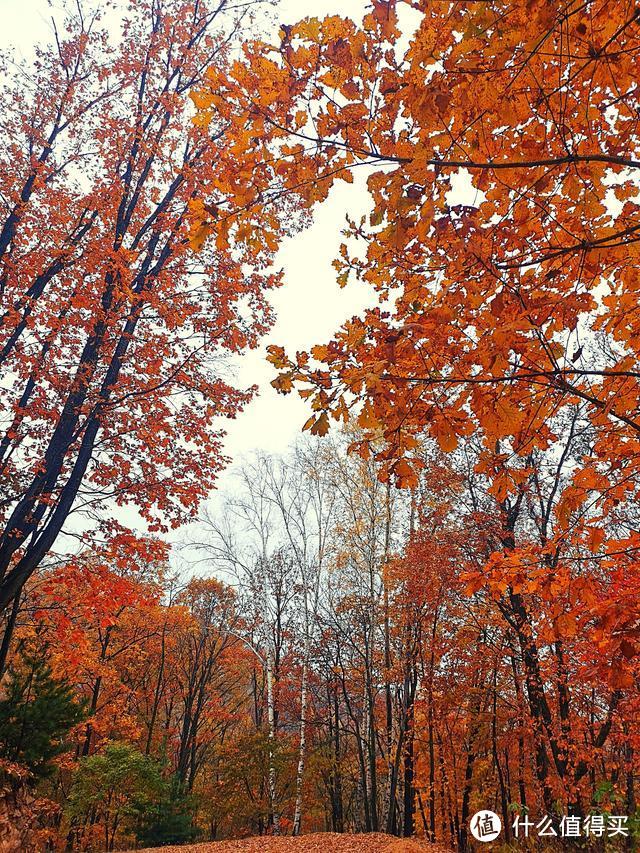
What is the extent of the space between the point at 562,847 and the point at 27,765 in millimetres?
9462

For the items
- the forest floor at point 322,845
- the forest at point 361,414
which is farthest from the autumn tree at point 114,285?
the forest floor at point 322,845

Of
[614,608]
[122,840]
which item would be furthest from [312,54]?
[122,840]

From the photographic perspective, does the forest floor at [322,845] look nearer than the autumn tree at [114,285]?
No

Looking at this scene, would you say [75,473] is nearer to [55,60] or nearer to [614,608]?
[614,608]

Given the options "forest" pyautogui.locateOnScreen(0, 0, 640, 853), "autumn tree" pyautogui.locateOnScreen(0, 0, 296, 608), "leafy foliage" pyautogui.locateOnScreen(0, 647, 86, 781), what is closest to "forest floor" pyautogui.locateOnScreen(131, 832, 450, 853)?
"forest" pyautogui.locateOnScreen(0, 0, 640, 853)

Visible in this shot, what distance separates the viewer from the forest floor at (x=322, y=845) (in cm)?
903

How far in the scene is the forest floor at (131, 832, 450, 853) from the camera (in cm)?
903

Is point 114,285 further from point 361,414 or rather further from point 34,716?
point 34,716

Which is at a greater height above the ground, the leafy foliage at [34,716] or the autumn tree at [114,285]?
the autumn tree at [114,285]

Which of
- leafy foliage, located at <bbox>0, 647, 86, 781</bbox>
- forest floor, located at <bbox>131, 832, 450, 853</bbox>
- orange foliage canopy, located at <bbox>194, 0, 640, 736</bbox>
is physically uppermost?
orange foliage canopy, located at <bbox>194, 0, 640, 736</bbox>

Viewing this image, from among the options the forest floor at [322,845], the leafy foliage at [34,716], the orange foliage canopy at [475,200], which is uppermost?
the orange foliage canopy at [475,200]

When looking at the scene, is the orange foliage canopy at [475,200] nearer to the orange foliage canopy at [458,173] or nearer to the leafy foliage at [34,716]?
the orange foliage canopy at [458,173]

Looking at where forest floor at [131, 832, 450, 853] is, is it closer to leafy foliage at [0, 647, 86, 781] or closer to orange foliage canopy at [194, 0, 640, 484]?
leafy foliage at [0, 647, 86, 781]

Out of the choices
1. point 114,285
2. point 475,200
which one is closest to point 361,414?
point 475,200
